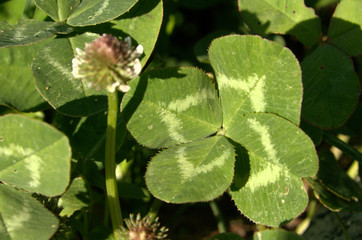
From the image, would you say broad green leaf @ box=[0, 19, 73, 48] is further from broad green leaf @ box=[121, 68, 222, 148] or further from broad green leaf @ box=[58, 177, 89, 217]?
broad green leaf @ box=[58, 177, 89, 217]

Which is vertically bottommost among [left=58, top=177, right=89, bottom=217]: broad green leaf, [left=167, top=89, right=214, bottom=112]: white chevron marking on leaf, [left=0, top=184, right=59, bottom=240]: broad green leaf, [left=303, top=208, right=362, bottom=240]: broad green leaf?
[left=303, top=208, right=362, bottom=240]: broad green leaf

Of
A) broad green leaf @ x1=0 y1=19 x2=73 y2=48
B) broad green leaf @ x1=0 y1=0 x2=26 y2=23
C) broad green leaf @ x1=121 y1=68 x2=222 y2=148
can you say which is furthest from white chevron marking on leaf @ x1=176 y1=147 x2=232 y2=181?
broad green leaf @ x1=0 y1=0 x2=26 y2=23

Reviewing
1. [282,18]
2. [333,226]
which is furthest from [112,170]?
[333,226]

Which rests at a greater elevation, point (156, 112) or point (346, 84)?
point (156, 112)

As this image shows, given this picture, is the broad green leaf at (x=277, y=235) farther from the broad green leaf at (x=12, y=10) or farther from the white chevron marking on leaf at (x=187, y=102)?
the broad green leaf at (x=12, y=10)

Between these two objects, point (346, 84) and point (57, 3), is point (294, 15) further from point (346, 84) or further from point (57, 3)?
point (57, 3)

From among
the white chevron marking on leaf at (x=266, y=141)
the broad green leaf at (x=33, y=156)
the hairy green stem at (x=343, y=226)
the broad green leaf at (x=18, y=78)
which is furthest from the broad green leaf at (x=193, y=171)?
the hairy green stem at (x=343, y=226)

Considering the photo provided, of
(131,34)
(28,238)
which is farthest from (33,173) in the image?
(131,34)
